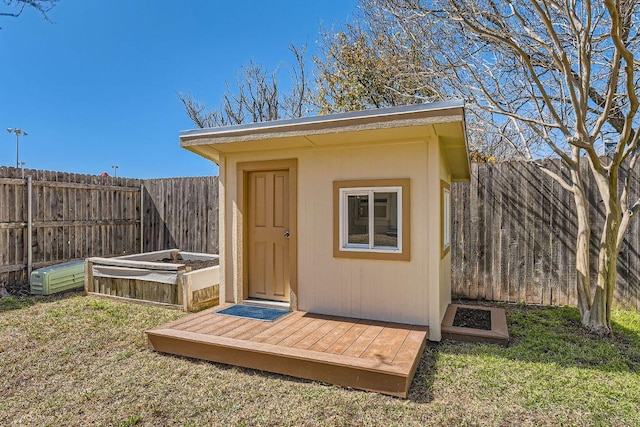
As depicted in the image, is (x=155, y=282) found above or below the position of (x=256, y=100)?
below

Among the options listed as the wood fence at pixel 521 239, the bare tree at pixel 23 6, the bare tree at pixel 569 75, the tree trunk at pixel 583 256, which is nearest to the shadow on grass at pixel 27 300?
the bare tree at pixel 23 6

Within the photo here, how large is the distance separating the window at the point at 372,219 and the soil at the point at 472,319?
1.20 metres

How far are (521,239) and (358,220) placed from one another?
2.97m

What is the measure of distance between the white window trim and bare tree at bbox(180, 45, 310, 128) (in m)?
8.73

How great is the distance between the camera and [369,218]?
3.99 meters

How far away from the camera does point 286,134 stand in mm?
3787

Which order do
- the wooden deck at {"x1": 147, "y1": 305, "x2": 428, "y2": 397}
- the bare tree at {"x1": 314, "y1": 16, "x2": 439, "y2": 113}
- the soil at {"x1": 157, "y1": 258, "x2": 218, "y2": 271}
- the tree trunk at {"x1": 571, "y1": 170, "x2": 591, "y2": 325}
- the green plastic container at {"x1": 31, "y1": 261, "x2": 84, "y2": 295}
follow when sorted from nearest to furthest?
the wooden deck at {"x1": 147, "y1": 305, "x2": 428, "y2": 397}
the tree trunk at {"x1": 571, "y1": 170, "x2": 591, "y2": 325}
the green plastic container at {"x1": 31, "y1": 261, "x2": 84, "y2": 295}
the soil at {"x1": 157, "y1": 258, "x2": 218, "y2": 271}
the bare tree at {"x1": 314, "y1": 16, "x2": 439, "y2": 113}

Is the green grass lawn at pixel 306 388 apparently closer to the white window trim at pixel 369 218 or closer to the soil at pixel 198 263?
the white window trim at pixel 369 218

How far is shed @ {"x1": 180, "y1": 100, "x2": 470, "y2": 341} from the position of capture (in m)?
3.68

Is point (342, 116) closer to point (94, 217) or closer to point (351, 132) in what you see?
point (351, 132)

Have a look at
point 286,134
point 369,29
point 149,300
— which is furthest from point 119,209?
point 369,29

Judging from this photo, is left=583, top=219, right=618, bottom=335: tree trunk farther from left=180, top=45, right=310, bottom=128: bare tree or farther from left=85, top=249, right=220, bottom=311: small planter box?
left=180, top=45, right=310, bottom=128: bare tree

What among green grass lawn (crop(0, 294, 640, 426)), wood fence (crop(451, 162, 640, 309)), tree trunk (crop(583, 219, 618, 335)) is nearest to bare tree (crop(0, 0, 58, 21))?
green grass lawn (crop(0, 294, 640, 426))

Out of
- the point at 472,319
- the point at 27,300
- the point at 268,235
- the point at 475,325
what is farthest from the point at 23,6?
the point at 472,319
